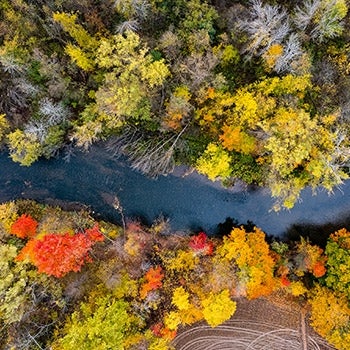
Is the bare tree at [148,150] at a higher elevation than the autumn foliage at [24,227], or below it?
→ higher

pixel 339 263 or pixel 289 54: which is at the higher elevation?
pixel 289 54

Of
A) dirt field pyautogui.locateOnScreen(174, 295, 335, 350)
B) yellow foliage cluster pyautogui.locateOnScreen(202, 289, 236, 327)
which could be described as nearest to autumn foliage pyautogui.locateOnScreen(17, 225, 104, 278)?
yellow foliage cluster pyautogui.locateOnScreen(202, 289, 236, 327)

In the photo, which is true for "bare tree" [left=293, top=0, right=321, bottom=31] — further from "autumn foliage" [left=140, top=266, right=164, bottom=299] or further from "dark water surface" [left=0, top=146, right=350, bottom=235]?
"autumn foliage" [left=140, top=266, right=164, bottom=299]

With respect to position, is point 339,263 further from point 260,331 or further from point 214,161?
point 214,161

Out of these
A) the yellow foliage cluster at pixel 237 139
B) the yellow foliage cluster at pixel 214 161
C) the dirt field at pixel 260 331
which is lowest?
the dirt field at pixel 260 331

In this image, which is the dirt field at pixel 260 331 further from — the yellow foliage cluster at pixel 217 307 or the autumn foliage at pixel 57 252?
the autumn foliage at pixel 57 252

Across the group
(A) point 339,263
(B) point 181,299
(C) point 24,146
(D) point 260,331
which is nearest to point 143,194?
(B) point 181,299

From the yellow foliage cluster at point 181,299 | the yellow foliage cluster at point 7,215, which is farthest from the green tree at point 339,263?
the yellow foliage cluster at point 7,215
